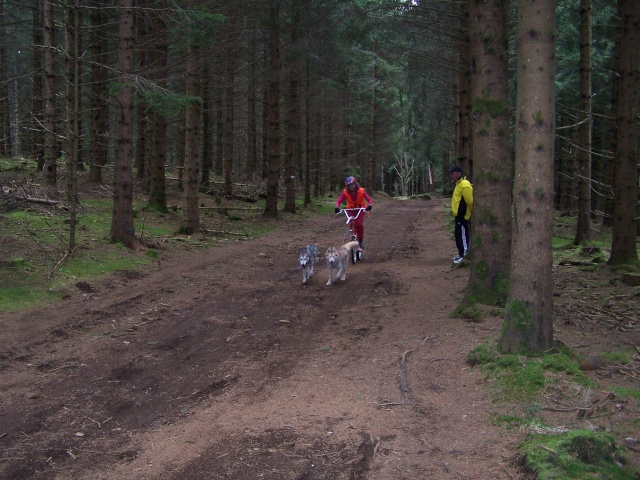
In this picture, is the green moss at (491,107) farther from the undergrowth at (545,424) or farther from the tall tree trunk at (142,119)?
the tall tree trunk at (142,119)

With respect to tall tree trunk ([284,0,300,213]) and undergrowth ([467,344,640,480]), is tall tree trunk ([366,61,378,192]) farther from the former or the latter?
undergrowth ([467,344,640,480])

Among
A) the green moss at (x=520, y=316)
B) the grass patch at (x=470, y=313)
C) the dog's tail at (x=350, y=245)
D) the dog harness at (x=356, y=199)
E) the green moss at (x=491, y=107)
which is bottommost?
the grass patch at (x=470, y=313)

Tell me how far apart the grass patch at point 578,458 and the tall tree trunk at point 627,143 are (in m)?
7.80

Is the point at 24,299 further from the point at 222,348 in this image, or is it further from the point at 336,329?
the point at 336,329

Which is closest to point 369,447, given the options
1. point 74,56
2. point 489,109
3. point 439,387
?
point 439,387

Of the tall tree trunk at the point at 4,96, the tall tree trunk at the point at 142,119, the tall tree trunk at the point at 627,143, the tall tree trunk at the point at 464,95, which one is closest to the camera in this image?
the tall tree trunk at the point at 627,143

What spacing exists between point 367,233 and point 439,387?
1510cm

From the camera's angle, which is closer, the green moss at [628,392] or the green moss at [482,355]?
the green moss at [628,392]

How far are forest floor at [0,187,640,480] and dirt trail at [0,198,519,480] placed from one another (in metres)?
0.02

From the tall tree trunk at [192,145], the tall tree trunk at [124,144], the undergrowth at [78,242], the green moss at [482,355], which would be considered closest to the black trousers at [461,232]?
the green moss at [482,355]

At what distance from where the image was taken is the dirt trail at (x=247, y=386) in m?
4.38

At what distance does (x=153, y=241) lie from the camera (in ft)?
47.3

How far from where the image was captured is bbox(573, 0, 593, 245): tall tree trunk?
520 inches

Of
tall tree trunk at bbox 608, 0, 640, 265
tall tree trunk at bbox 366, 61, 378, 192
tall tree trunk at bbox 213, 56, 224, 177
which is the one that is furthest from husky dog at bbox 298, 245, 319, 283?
tall tree trunk at bbox 366, 61, 378, 192
